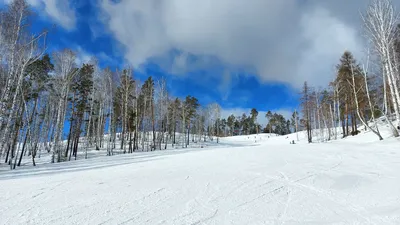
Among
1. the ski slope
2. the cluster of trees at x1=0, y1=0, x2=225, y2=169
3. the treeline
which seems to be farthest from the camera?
the treeline

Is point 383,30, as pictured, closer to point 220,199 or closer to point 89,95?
point 220,199

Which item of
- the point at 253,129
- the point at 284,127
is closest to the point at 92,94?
the point at 253,129

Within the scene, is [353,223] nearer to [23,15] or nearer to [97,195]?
[97,195]

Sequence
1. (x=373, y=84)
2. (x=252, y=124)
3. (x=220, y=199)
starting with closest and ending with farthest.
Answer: (x=220, y=199), (x=373, y=84), (x=252, y=124)

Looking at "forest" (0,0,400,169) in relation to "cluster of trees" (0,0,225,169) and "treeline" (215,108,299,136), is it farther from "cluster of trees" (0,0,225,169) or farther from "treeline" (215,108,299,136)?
"treeline" (215,108,299,136)

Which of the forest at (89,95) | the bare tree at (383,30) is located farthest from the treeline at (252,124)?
the bare tree at (383,30)

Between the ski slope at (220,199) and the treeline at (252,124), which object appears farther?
the treeline at (252,124)

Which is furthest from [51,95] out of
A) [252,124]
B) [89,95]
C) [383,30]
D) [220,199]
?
[252,124]

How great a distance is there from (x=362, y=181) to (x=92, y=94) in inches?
923

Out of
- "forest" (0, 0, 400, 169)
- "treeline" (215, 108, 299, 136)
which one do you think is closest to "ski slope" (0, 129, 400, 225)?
"forest" (0, 0, 400, 169)

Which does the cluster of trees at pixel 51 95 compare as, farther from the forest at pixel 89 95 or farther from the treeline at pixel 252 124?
the treeline at pixel 252 124

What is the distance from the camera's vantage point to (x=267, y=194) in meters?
4.46

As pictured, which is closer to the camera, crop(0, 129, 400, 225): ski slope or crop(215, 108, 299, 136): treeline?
crop(0, 129, 400, 225): ski slope

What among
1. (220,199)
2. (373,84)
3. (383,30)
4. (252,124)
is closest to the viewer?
(220,199)
